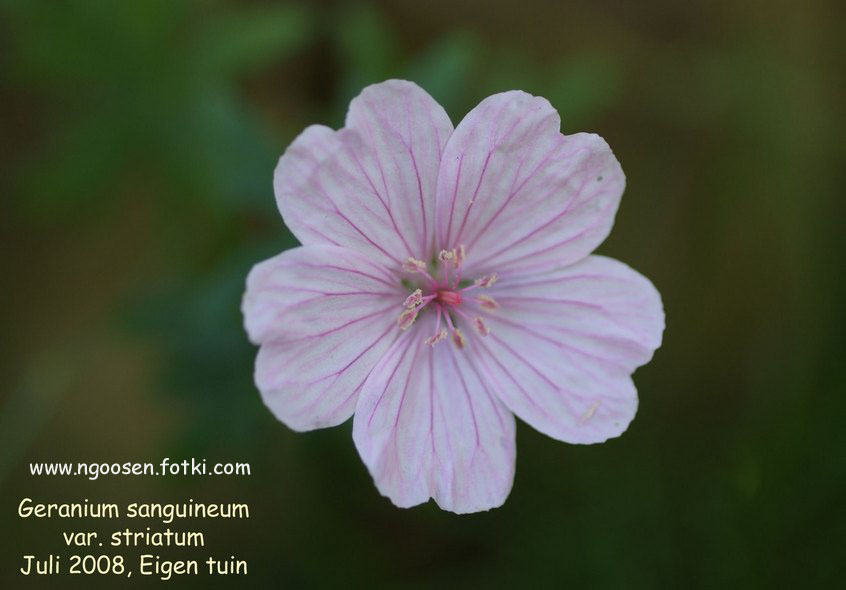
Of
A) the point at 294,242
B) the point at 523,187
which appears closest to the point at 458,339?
the point at 523,187

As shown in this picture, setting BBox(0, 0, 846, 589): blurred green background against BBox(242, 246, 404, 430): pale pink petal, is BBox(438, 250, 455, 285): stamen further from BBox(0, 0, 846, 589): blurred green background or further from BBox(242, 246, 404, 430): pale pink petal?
BBox(0, 0, 846, 589): blurred green background

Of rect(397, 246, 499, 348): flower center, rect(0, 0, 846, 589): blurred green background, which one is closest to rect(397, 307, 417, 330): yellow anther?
rect(397, 246, 499, 348): flower center

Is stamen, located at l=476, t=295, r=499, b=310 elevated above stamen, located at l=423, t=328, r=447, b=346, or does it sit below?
above

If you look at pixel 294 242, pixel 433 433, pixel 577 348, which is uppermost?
pixel 294 242

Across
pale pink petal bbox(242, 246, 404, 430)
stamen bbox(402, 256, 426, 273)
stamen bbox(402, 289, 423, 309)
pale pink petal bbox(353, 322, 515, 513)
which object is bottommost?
pale pink petal bbox(353, 322, 515, 513)

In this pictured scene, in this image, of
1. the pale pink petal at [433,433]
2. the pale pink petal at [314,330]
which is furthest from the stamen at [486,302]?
the pale pink petal at [314,330]

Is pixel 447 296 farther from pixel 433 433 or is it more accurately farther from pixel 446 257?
pixel 433 433

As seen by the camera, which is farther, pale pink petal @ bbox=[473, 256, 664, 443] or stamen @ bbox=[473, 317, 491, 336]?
stamen @ bbox=[473, 317, 491, 336]
